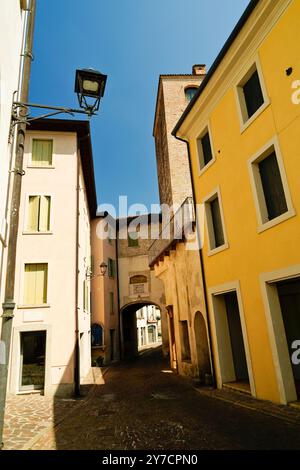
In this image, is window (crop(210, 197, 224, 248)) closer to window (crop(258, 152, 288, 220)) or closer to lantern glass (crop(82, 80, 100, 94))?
window (crop(258, 152, 288, 220))

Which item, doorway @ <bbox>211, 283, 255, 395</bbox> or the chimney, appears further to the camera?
the chimney

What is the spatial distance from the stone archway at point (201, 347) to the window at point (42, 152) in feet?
33.7

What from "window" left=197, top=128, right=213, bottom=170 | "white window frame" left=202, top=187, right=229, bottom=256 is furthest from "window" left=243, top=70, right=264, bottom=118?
"white window frame" left=202, top=187, right=229, bottom=256

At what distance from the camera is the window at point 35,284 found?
12641mm

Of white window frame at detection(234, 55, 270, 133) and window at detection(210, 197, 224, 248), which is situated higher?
white window frame at detection(234, 55, 270, 133)

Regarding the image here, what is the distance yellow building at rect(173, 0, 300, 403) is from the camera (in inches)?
280

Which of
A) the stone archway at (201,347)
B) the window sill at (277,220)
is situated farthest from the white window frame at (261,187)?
the stone archway at (201,347)

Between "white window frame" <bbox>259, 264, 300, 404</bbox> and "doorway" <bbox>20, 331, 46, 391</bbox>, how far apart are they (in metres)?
9.22

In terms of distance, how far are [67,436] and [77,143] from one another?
1290 cm

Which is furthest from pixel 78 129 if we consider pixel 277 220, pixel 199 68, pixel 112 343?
pixel 112 343

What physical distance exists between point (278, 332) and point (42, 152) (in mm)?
13225

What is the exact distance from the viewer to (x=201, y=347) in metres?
12.0
